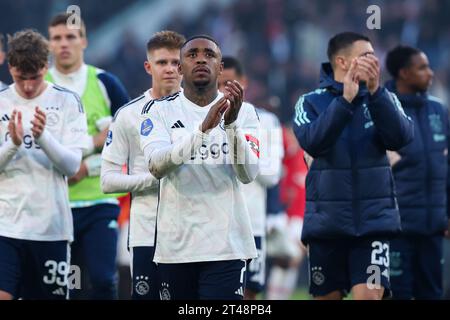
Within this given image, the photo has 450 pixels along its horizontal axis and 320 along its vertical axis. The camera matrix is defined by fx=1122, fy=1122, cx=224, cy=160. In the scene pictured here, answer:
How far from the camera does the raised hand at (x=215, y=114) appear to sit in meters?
6.20

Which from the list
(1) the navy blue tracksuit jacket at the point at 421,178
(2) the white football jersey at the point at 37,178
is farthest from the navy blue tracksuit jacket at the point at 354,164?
(2) the white football jersey at the point at 37,178

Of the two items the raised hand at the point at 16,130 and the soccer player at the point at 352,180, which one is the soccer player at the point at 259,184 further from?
the raised hand at the point at 16,130

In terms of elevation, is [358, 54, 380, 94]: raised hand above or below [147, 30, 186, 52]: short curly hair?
below

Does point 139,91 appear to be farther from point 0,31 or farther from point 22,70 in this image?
point 22,70

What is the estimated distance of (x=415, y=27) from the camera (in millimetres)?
19438

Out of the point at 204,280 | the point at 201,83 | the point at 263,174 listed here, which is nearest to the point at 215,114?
the point at 201,83

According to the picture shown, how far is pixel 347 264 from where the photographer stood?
782cm

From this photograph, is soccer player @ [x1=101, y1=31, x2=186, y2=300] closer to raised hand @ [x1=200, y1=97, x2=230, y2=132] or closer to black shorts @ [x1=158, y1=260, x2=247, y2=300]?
black shorts @ [x1=158, y1=260, x2=247, y2=300]

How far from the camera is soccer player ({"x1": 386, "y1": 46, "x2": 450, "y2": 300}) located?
9.23 metres

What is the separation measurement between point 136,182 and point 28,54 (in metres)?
1.15

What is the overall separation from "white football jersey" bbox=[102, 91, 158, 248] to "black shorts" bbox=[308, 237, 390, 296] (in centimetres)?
116

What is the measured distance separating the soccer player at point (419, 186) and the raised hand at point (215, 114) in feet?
10.2

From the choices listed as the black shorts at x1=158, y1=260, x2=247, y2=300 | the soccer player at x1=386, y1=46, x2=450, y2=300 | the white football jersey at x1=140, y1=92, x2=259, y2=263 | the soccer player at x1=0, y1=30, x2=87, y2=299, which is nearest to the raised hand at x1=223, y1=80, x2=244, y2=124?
the white football jersey at x1=140, y1=92, x2=259, y2=263

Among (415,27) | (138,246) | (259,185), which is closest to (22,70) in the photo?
(138,246)
